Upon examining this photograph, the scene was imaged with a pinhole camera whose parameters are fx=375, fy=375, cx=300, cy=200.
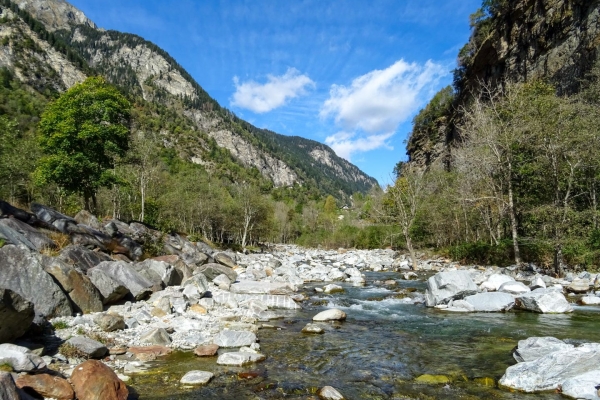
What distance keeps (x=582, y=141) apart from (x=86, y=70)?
602 feet

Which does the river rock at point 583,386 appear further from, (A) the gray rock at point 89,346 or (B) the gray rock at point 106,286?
(B) the gray rock at point 106,286

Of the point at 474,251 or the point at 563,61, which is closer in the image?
the point at 474,251

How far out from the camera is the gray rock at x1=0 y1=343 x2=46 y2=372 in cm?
589

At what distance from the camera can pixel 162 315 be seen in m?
11.9

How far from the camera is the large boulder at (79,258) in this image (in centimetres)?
1378

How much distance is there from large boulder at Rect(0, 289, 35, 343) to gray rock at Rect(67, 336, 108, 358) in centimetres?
94

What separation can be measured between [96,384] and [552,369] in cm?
788

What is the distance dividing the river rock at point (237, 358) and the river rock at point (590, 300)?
1276 centimetres

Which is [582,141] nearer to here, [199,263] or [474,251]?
[474,251]

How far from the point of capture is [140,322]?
35.5 feet

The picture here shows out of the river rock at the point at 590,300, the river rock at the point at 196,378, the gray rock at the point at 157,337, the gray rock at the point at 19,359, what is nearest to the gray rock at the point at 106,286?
the gray rock at the point at 157,337

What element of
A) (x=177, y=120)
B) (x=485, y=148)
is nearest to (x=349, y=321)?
(x=485, y=148)

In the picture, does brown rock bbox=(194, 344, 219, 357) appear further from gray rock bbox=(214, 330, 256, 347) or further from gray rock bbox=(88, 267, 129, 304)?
gray rock bbox=(88, 267, 129, 304)

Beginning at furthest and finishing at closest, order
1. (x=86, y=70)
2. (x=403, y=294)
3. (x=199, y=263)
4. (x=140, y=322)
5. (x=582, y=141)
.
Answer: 1. (x=86, y=70)
2. (x=199, y=263)
3. (x=582, y=141)
4. (x=403, y=294)
5. (x=140, y=322)
